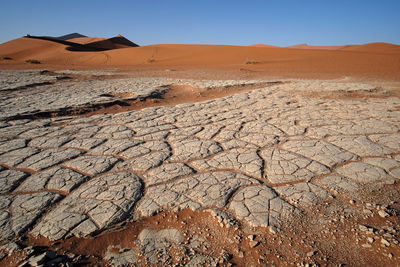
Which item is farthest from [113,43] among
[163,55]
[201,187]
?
[201,187]

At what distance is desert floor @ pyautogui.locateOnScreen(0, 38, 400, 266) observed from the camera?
4.30 feet

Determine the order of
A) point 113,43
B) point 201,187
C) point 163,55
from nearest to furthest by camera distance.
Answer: point 201,187
point 163,55
point 113,43

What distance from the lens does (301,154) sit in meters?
2.34

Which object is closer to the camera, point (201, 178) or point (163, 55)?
point (201, 178)

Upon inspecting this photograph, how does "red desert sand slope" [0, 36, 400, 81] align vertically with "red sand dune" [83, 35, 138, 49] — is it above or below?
below

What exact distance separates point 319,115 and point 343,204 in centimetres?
217

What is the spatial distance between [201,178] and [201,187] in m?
0.13

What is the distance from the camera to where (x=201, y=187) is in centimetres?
185

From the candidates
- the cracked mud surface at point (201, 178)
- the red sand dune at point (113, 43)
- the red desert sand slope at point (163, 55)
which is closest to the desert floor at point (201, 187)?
the cracked mud surface at point (201, 178)

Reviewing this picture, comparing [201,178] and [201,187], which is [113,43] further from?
[201,187]

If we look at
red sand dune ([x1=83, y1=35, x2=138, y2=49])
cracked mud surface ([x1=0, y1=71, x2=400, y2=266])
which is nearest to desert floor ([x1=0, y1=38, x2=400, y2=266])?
cracked mud surface ([x1=0, y1=71, x2=400, y2=266])

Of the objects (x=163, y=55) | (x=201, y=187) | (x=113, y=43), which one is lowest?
(x=201, y=187)

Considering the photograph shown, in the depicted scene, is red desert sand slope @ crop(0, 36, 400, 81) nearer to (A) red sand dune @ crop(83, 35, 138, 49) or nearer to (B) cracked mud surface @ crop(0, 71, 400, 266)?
(A) red sand dune @ crop(83, 35, 138, 49)

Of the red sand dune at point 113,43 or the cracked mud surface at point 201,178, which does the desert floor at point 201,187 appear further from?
the red sand dune at point 113,43
